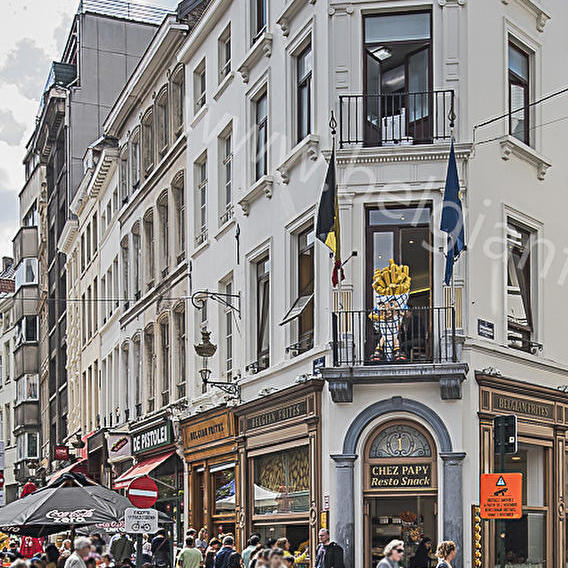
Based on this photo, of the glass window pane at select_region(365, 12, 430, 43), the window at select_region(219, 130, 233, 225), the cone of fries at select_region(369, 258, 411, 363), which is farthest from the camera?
the window at select_region(219, 130, 233, 225)

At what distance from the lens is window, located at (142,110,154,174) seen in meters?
35.0

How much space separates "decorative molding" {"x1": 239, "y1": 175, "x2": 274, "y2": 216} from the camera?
2386 cm

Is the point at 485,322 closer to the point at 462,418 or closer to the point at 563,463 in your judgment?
the point at 462,418

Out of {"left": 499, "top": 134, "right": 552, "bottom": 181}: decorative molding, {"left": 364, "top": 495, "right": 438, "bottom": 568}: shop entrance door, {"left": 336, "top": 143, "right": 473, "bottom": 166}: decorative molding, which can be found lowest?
{"left": 364, "top": 495, "right": 438, "bottom": 568}: shop entrance door

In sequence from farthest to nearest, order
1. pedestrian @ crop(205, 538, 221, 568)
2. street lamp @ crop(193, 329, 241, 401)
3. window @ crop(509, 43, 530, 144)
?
1. street lamp @ crop(193, 329, 241, 401)
2. pedestrian @ crop(205, 538, 221, 568)
3. window @ crop(509, 43, 530, 144)

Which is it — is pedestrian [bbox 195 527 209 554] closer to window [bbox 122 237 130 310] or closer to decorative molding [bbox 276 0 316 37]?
decorative molding [bbox 276 0 316 37]

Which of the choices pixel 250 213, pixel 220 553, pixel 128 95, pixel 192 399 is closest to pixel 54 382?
pixel 128 95

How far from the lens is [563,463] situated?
21953 mm

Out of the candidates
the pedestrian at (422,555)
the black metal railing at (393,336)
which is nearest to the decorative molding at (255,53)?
the black metal railing at (393,336)

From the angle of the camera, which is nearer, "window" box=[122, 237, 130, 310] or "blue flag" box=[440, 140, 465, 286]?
"blue flag" box=[440, 140, 465, 286]

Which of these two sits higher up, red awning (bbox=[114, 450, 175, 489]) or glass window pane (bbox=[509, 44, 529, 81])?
glass window pane (bbox=[509, 44, 529, 81])

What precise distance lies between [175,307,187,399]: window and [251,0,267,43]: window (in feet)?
27.0

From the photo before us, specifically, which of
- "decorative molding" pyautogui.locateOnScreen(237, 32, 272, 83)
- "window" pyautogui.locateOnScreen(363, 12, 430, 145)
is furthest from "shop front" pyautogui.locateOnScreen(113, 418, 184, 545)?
"window" pyautogui.locateOnScreen(363, 12, 430, 145)

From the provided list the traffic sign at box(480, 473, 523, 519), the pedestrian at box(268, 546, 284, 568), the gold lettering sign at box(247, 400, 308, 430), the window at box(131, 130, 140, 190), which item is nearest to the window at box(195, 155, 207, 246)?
the gold lettering sign at box(247, 400, 308, 430)
